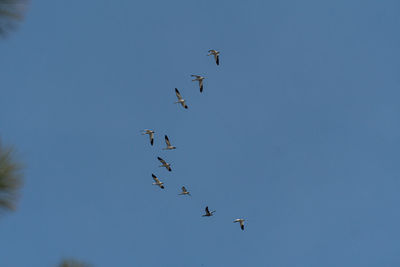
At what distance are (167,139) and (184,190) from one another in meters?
4.86

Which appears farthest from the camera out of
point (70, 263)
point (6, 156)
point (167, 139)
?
point (167, 139)

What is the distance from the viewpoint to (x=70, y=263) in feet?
27.6

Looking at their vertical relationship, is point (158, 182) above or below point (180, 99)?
below

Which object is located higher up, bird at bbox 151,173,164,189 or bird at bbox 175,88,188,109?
bird at bbox 175,88,188,109

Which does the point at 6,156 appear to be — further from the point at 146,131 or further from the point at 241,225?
the point at 241,225

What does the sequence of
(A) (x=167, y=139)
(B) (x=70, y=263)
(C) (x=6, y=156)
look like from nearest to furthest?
1. (C) (x=6, y=156)
2. (B) (x=70, y=263)
3. (A) (x=167, y=139)

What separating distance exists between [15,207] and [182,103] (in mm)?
38680

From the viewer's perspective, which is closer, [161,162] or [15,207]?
[15,207]

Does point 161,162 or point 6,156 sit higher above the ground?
point 161,162

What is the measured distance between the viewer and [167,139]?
152 ft

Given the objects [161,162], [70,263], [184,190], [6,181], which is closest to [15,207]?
[6,181]

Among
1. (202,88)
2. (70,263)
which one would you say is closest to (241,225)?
(202,88)

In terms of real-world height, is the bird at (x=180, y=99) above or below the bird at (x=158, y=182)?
above

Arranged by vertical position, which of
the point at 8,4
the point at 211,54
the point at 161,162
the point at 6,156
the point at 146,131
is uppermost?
the point at 211,54
